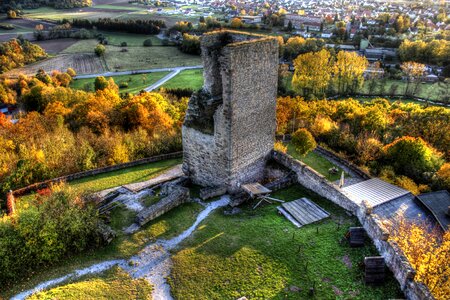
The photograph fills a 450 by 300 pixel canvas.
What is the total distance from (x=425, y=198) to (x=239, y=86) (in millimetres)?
13525

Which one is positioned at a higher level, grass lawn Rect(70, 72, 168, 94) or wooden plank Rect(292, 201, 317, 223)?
wooden plank Rect(292, 201, 317, 223)

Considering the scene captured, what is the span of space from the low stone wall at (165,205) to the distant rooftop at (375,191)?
9.48m

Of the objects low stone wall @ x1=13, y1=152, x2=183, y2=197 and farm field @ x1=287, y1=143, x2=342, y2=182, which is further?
farm field @ x1=287, y1=143, x2=342, y2=182

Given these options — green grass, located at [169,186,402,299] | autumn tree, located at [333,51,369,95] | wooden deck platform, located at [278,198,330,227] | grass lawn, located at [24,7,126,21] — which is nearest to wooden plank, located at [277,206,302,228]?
wooden deck platform, located at [278,198,330,227]

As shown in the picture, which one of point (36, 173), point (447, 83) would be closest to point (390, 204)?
point (36, 173)

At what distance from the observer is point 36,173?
81.5ft

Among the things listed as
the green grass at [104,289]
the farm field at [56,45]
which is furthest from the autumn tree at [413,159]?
the farm field at [56,45]

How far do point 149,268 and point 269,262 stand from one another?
15.9 ft

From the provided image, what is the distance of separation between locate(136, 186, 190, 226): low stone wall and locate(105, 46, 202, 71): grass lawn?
55.7m

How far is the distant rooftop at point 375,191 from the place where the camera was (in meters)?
20.7

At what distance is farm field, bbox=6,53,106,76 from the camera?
215 feet

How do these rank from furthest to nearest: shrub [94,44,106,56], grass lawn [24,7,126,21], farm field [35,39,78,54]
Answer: grass lawn [24,7,126,21], farm field [35,39,78,54], shrub [94,44,106,56]

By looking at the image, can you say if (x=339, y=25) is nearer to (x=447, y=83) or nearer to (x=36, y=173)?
(x=447, y=83)

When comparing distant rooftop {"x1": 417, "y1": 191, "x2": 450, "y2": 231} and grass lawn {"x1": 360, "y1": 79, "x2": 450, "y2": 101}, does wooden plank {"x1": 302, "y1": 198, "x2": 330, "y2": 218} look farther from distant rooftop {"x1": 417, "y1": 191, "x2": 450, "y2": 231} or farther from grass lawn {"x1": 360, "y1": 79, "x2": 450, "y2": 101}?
grass lawn {"x1": 360, "y1": 79, "x2": 450, "y2": 101}
